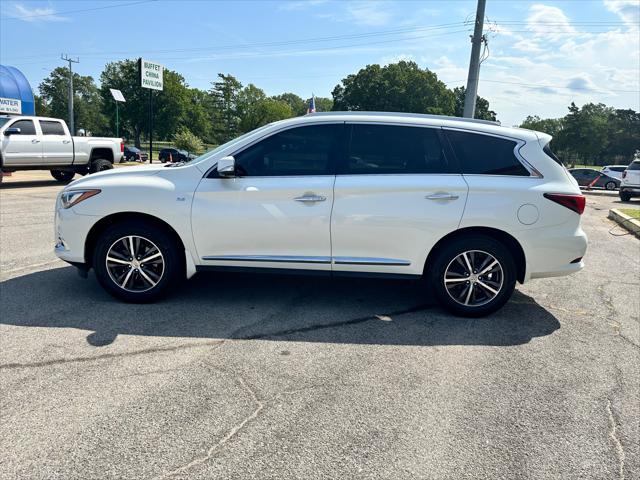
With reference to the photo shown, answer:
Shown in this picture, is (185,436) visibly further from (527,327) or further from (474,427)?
(527,327)

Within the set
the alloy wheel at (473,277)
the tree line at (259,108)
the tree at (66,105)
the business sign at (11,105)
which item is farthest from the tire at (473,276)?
the tree at (66,105)

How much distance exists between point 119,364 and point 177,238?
1.49 metres

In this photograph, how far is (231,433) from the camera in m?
2.66

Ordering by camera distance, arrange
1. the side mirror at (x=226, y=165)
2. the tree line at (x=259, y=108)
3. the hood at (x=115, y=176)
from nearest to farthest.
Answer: the side mirror at (x=226, y=165) → the hood at (x=115, y=176) → the tree line at (x=259, y=108)

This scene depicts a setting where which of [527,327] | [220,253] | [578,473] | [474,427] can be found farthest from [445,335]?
[220,253]

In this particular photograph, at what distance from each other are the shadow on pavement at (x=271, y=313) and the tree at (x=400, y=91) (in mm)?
86668

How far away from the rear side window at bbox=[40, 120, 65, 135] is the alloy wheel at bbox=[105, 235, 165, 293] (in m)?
12.5

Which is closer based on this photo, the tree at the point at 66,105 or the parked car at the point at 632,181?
the parked car at the point at 632,181

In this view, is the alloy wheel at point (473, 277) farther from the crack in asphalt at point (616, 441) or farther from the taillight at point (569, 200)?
the crack in asphalt at point (616, 441)

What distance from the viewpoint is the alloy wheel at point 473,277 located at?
4.48 metres

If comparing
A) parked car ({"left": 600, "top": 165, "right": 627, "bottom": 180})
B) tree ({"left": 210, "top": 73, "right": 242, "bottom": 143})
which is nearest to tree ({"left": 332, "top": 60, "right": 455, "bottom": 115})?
tree ({"left": 210, "top": 73, "right": 242, "bottom": 143})

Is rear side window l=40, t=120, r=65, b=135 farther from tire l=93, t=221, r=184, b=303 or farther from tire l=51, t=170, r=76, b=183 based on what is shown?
tire l=93, t=221, r=184, b=303

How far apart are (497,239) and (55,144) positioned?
47.6 feet

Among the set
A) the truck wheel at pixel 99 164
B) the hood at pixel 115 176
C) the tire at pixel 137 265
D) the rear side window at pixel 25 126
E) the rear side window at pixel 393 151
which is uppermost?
the rear side window at pixel 25 126
